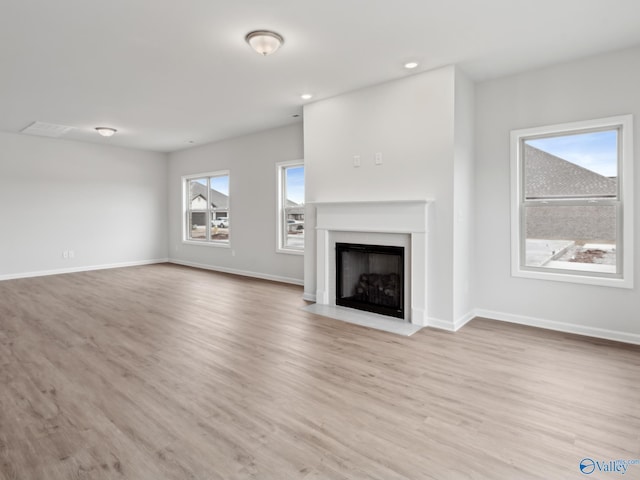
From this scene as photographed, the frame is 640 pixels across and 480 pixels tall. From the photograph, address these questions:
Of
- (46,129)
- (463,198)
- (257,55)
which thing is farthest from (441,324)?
(46,129)

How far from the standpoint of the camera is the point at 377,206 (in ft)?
13.4

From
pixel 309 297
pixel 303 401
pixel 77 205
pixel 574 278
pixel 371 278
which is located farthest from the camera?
pixel 77 205

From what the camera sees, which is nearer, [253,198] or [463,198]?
[463,198]

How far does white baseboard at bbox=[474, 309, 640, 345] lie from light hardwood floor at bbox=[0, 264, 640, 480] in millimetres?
151

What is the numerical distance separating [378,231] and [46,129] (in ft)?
19.9

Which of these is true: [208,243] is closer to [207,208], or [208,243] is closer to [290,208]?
[207,208]

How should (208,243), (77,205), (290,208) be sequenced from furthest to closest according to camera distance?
(208,243), (77,205), (290,208)

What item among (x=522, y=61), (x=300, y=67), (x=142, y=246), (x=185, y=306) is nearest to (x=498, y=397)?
(x=522, y=61)

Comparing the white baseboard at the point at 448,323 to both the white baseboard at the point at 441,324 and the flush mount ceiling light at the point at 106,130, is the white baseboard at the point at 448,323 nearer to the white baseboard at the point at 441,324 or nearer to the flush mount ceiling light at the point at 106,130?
the white baseboard at the point at 441,324

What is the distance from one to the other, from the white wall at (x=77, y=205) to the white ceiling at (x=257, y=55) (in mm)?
2387

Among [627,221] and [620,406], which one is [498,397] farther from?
[627,221]

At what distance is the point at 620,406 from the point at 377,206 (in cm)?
262

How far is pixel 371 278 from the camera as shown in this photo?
442 centimetres

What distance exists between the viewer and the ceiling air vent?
236 inches
